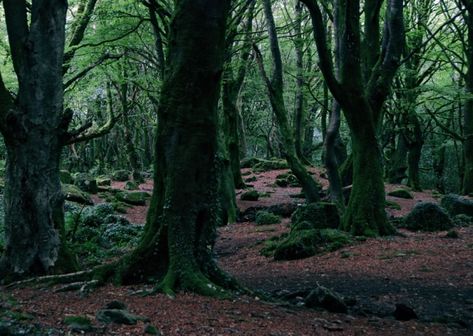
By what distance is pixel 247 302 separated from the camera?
17.5 ft

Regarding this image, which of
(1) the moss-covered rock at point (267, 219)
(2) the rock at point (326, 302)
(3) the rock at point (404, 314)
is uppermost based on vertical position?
(1) the moss-covered rock at point (267, 219)

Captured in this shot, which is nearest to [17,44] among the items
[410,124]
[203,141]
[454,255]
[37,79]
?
[37,79]

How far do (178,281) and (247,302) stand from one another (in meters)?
0.78

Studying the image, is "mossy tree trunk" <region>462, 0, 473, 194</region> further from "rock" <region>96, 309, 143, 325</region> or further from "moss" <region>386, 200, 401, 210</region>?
"rock" <region>96, 309, 143, 325</region>

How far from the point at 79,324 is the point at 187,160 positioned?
2245mm

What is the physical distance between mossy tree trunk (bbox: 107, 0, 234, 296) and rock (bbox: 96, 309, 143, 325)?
1.18 meters

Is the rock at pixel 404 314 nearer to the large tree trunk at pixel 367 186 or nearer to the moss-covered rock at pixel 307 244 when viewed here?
the moss-covered rock at pixel 307 244

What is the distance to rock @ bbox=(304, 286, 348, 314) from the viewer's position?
18.9 ft

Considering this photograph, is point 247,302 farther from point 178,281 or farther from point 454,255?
point 454,255

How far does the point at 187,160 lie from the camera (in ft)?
18.5

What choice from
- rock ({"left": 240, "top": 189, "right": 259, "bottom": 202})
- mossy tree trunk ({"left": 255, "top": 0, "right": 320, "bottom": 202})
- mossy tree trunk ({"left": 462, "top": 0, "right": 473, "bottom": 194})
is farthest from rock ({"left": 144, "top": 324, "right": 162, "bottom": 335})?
mossy tree trunk ({"left": 462, "top": 0, "right": 473, "bottom": 194})

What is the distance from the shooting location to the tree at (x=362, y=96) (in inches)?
402

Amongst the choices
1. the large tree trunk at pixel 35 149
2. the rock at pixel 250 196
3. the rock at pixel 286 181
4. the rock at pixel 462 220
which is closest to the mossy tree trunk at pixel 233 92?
the rock at pixel 250 196

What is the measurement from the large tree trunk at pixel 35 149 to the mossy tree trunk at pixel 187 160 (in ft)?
5.33
